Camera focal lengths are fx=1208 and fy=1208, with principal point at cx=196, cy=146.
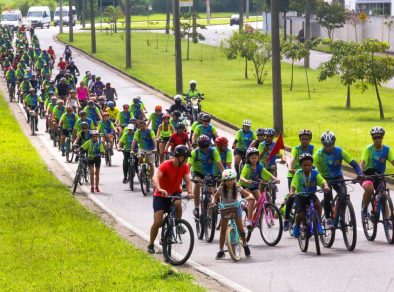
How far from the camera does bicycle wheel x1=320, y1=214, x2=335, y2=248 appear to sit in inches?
746

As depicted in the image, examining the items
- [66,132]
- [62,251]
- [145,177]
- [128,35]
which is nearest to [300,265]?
[62,251]

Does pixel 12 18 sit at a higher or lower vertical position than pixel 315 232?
higher

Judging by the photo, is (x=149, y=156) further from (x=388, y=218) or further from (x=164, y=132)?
(x=388, y=218)

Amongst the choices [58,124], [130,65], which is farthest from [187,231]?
[130,65]

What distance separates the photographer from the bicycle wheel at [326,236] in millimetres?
18938

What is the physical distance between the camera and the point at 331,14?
8569 centimetres

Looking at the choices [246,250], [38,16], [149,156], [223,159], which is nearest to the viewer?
[246,250]

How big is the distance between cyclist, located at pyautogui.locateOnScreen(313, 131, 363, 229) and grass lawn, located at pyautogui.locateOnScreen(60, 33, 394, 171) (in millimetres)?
12792

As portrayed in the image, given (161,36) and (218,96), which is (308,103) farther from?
(161,36)

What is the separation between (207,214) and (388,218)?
10.1ft

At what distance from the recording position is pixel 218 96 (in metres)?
55.5

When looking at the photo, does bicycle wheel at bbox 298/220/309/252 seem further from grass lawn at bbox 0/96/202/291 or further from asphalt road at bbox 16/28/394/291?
grass lawn at bbox 0/96/202/291

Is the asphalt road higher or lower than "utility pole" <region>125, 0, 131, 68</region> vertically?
lower

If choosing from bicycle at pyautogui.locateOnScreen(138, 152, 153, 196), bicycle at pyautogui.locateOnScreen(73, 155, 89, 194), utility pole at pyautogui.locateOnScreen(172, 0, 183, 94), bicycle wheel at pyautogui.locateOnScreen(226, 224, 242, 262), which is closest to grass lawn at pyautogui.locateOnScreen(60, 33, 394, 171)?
utility pole at pyautogui.locateOnScreen(172, 0, 183, 94)
